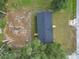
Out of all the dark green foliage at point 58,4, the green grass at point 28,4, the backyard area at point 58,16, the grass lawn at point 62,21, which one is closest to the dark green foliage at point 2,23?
the backyard area at point 58,16

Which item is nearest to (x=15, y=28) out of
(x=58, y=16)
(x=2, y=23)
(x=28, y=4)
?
(x=2, y=23)

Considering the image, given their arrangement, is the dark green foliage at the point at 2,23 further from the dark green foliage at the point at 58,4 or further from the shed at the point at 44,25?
the dark green foliage at the point at 58,4

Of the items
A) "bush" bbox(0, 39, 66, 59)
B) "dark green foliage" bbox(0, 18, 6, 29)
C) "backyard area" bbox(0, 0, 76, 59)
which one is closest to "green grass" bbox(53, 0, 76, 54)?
"backyard area" bbox(0, 0, 76, 59)

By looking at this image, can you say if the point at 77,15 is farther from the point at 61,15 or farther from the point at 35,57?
the point at 35,57

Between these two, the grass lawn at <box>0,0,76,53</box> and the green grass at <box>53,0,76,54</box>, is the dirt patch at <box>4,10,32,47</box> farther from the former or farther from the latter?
the green grass at <box>53,0,76,54</box>

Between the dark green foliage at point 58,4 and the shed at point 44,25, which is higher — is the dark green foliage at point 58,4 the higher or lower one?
the higher one

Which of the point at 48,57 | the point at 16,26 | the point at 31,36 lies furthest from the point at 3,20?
the point at 48,57

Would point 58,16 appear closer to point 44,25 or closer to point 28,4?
point 44,25
